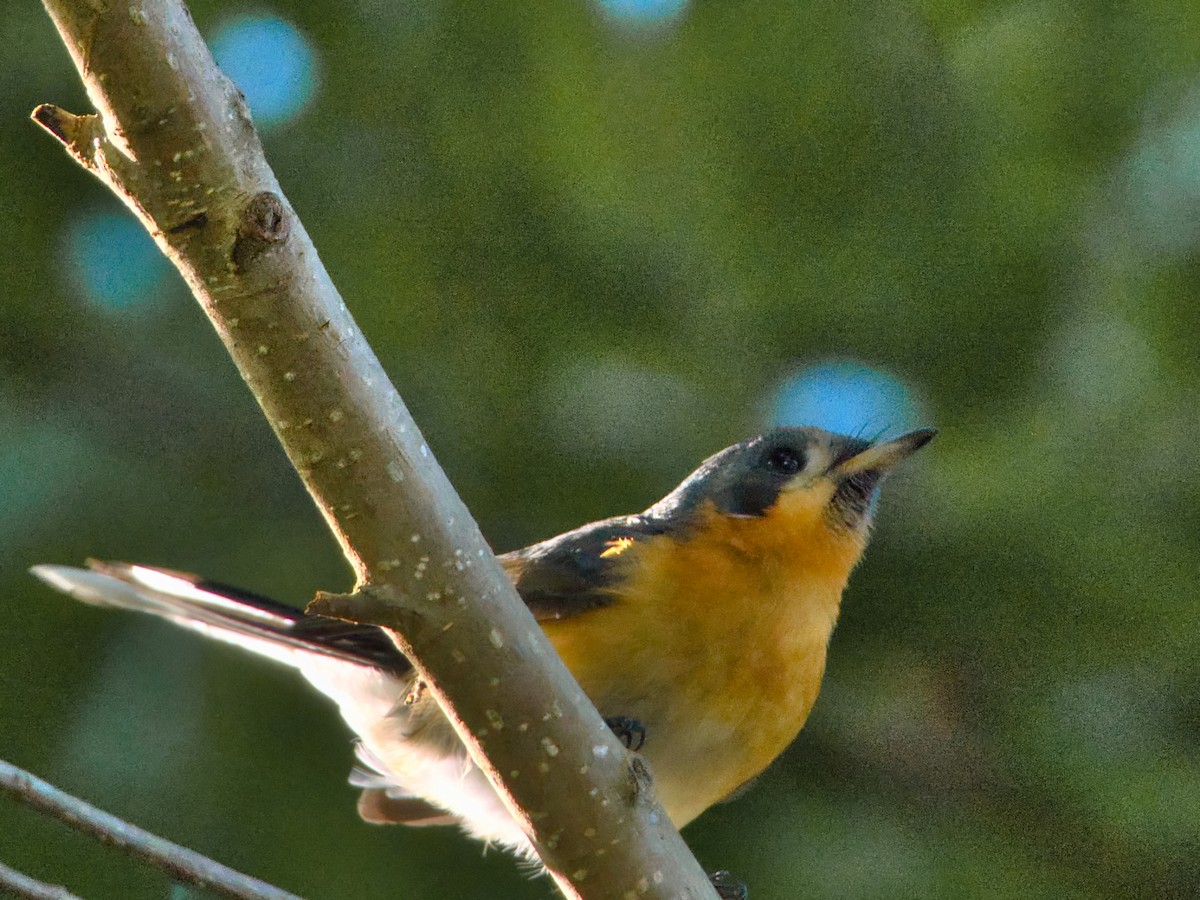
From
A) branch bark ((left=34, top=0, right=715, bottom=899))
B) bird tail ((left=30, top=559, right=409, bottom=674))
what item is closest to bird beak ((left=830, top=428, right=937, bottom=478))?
bird tail ((left=30, top=559, right=409, bottom=674))

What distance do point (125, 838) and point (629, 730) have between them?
1.38 m

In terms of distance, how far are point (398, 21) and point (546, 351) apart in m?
1.13

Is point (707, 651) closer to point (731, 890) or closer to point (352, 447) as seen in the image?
point (731, 890)

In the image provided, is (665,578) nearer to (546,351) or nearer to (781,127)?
(546,351)

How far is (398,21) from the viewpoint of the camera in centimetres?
451

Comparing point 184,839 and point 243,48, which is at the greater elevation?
point 243,48

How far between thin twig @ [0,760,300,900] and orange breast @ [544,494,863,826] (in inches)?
47.0

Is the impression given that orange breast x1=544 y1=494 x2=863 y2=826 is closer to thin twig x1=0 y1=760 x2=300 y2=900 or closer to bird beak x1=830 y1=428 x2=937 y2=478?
bird beak x1=830 y1=428 x2=937 y2=478

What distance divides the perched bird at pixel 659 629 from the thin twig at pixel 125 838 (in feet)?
3.77

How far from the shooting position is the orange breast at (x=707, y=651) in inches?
143

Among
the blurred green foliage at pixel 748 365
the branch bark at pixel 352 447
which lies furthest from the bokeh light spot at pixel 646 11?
the branch bark at pixel 352 447

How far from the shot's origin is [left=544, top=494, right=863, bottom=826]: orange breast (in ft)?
12.0

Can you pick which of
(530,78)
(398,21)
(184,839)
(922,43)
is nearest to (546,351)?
(530,78)

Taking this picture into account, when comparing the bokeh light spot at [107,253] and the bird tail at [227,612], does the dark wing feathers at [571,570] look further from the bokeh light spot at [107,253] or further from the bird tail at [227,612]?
the bokeh light spot at [107,253]
